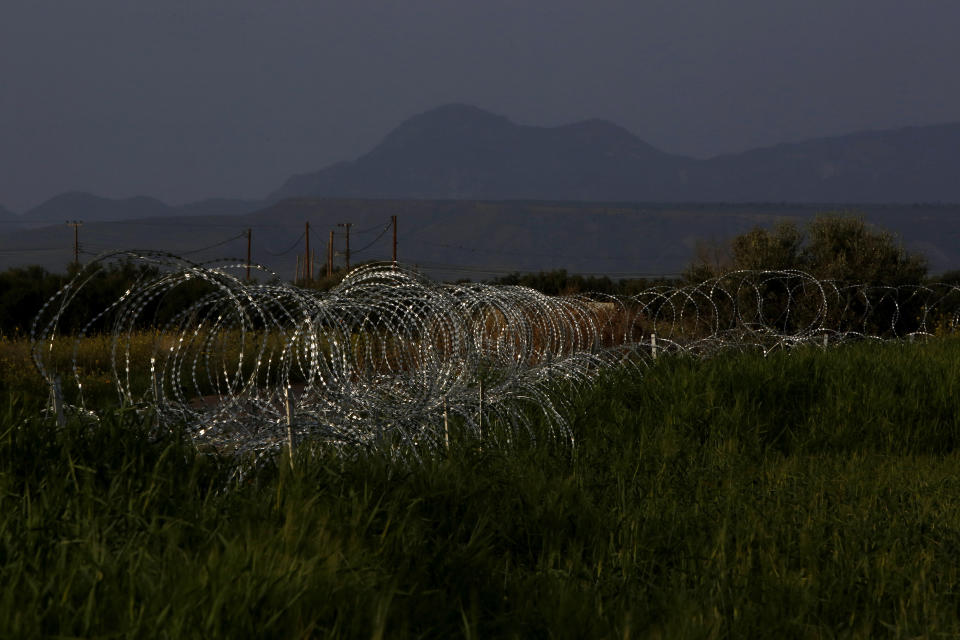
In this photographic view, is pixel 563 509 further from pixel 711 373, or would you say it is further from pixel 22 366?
pixel 22 366

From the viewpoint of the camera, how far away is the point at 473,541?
14.8ft

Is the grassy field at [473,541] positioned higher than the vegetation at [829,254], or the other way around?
the vegetation at [829,254]

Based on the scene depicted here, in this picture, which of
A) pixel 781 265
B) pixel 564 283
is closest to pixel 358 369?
pixel 781 265

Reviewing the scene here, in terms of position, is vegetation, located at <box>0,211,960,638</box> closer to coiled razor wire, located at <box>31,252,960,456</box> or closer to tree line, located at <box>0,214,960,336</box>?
coiled razor wire, located at <box>31,252,960,456</box>

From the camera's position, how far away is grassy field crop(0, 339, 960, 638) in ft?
10.6

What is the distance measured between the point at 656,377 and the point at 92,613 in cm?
795

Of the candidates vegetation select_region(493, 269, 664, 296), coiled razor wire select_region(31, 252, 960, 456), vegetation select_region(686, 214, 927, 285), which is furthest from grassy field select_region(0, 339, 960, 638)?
vegetation select_region(493, 269, 664, 296)

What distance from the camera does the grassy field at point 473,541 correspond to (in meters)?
3.23

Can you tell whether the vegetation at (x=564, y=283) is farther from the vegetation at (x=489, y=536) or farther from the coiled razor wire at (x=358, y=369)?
the vegetation at (x=489, y=536)

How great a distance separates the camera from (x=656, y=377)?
34.0ft

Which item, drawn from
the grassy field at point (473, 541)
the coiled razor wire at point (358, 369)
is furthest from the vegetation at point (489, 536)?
the coiled razor wire at point (358, 369)

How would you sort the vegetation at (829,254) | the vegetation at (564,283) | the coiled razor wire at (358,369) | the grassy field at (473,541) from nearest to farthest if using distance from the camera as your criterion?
the grassy field at (473,541), the coiled razor wire at (358,369), the vegetation at (829,254), the vegetation at (564,283)

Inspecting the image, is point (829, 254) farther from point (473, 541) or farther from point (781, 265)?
point (473, 541)

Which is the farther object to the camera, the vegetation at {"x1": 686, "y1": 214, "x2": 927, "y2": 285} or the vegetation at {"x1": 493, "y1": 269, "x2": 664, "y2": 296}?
the vegetation at {"x1": 493, "y1": 269, "x2": 664, "y2": 296}
